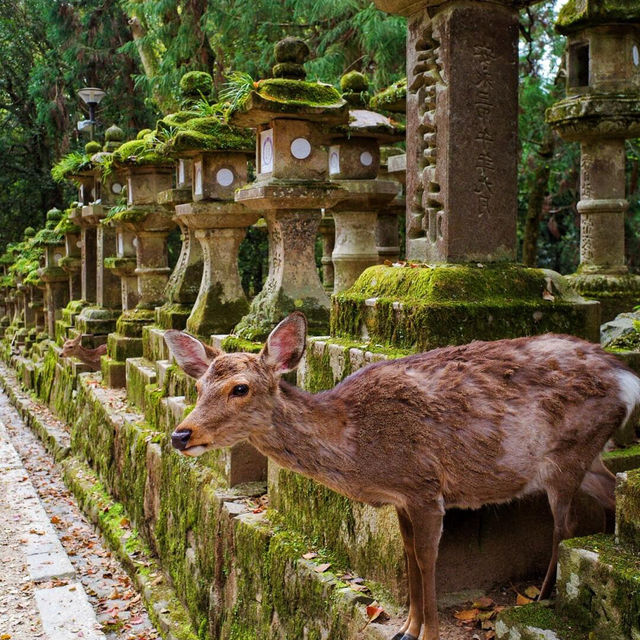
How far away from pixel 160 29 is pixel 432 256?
13.0 meters

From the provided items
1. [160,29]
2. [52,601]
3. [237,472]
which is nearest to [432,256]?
[237,472]

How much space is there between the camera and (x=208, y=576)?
19.7 ft

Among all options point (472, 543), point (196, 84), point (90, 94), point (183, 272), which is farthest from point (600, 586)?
point (90, 94)

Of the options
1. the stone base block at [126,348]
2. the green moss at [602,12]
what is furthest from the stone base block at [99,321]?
the green moss at [602,12]

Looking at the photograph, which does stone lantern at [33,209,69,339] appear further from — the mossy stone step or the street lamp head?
the mossy stone step

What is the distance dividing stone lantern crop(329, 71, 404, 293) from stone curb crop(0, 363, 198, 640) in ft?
10.7

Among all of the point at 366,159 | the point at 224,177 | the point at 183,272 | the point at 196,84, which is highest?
the point at 196,84

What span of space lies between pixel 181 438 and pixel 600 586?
1624mm

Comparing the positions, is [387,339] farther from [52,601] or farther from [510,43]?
[52,601]

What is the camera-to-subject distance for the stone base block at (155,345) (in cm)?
903

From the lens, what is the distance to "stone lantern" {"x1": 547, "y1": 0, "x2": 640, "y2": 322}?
25.7ft

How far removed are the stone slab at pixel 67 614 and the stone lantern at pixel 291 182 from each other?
229cm

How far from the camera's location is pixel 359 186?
8.04m

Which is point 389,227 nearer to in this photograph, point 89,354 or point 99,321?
point 89,354
